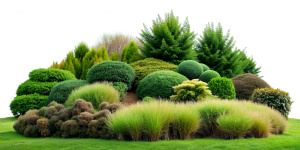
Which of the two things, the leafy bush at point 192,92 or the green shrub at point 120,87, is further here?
the green shrub at point 120,87

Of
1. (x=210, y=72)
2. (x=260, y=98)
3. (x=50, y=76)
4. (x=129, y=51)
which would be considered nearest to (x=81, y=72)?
(x=129, y=51)

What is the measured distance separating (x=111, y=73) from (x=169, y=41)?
5.99 metres

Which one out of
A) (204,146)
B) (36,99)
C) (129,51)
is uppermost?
(129,51)

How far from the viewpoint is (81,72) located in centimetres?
2234

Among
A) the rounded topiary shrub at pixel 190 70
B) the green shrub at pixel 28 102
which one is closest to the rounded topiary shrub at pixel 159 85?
the rounded topiary shrub at pixel 190 70

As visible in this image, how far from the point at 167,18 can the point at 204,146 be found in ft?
48.6

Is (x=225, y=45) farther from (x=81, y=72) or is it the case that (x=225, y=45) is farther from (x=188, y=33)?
(x=81, y=72)

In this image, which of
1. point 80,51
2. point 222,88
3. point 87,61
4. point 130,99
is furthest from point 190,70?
point 80,51

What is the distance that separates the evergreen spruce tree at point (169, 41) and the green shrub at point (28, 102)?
299 inches

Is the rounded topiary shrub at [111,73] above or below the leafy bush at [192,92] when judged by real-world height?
above

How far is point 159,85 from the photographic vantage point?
13.2 metres

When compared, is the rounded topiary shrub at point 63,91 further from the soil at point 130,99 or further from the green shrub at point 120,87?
the soil at point 130,99

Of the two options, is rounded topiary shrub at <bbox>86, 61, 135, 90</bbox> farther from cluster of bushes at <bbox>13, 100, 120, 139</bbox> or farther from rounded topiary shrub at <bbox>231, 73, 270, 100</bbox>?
rounded topiary shrub at <bbox>231, 73, 270, 100</bbox>

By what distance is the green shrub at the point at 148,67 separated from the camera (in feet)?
50.9
